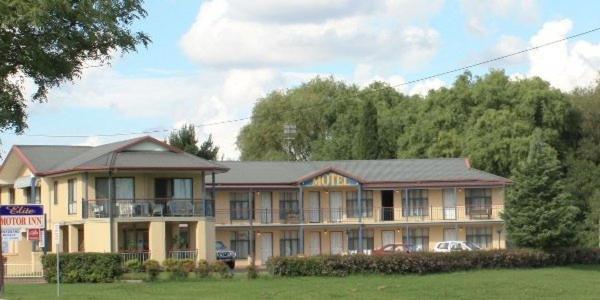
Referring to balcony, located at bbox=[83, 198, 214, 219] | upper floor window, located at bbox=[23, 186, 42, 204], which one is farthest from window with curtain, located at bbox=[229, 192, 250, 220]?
upper floor window, located at bbox=[23, 186, 42, 204]

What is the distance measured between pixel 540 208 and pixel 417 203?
18.6 metres

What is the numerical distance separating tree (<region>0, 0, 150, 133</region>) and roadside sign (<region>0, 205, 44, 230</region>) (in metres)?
8.14

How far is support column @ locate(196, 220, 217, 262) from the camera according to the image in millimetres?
54688

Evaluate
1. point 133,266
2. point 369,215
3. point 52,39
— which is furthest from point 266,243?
point 52,39

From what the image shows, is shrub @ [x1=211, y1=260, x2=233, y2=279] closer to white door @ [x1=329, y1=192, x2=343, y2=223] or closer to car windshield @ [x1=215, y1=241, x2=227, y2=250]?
car windshield @ [x1=215, y1=241, x2=227, y2=250]

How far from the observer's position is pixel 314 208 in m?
69.3

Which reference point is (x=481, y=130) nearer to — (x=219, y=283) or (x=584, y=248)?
(x=584, y=248)

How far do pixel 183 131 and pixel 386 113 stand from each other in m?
18.7

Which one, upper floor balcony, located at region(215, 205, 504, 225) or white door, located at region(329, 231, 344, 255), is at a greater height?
upper floor balcony, located at region(215, 205, 504, 225)

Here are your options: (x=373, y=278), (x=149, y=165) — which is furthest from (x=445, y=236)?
(x=373, y=278)

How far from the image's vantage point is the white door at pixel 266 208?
68125mm

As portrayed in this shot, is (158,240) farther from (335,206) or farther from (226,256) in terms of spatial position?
(335,206)

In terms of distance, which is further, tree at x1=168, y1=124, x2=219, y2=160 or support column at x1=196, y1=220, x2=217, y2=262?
tree at x1=168, y1=124, x2=219, y2=160

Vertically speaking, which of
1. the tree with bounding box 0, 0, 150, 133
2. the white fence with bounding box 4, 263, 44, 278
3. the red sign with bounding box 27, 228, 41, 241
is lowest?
the white fence with bounding box 4, 263, 44, 278
